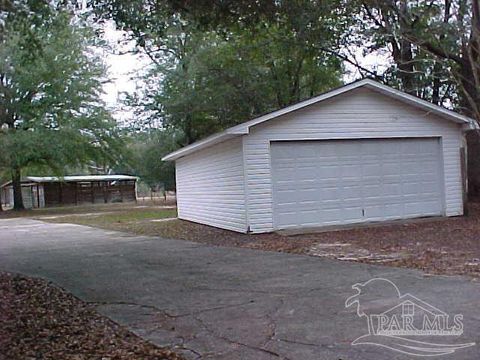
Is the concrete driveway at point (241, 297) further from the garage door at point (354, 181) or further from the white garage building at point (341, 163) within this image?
the garage door at point (354, 181)

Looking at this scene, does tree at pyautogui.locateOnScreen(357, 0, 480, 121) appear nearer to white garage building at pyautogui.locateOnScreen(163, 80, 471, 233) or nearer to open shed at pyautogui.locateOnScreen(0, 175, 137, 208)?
white garage building at pyautogui.locateOnScreen(163, 80, 471, 233)

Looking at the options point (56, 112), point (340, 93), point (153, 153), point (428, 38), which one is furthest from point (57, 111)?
point (428, 38)

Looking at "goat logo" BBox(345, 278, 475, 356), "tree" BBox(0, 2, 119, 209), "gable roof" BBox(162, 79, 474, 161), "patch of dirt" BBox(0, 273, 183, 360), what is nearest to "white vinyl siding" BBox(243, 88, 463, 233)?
"gable roof" BBox(162, 79, 474, 161)

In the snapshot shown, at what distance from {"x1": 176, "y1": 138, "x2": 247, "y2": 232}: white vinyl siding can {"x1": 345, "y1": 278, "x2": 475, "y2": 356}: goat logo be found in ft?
25.2

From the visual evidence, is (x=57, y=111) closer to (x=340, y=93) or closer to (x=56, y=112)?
(x=56, y=112)

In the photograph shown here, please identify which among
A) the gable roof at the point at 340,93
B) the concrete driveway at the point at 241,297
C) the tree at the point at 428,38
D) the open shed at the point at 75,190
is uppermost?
the tree at the point at 428,38

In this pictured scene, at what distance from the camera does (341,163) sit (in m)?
14.4

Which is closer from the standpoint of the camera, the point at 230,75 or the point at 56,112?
the point at 230,75

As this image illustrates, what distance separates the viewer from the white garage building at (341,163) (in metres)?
13.6

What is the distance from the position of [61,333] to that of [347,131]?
1050 centimetres

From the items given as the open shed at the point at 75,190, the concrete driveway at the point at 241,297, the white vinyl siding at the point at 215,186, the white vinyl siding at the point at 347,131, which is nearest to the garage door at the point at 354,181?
the white vinyl siding at the point at 347,131

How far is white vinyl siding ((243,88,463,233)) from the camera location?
13500 mm

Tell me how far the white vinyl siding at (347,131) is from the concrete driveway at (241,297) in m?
2.53

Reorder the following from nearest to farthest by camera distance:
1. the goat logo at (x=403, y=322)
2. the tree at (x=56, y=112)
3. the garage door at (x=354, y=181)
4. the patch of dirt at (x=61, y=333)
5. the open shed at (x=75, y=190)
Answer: the goat logo at (x=403, y=322), the patch of dirt at (x=61, y=333), the garage door at (x=354, y=181), the tree at (x=56, y=112), the open shed at (x=75, y=190)
